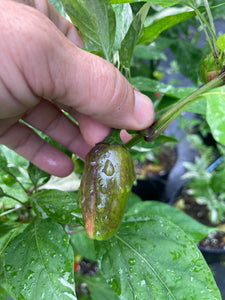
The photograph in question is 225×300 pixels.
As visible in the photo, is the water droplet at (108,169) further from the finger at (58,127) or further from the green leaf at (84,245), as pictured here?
the green leaf at (84,245)

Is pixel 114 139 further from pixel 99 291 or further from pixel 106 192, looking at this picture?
pixel 99 291

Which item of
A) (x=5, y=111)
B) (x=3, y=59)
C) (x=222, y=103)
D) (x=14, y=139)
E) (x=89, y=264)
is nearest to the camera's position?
(x=222, y=103)

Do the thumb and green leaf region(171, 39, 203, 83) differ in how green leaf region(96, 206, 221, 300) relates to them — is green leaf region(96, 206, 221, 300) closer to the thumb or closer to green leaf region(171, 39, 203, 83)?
the thumb

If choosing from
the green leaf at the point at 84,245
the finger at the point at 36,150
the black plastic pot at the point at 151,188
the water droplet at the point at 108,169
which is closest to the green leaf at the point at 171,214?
the green leaf at the point at 84,245

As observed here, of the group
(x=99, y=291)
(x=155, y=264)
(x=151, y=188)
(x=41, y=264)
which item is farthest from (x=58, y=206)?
(x=151, y=188)

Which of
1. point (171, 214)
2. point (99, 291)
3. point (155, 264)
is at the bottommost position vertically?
point (99, 291)

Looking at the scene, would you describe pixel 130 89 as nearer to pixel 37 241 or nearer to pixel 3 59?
pixel 3 59

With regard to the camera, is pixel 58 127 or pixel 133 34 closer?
pixel 133 34

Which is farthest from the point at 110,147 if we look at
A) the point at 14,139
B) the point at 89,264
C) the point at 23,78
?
the point at 89,264
